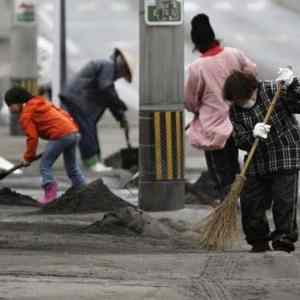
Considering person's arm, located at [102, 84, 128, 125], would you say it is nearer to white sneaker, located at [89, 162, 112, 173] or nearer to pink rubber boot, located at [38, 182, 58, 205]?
→ white sneaker, located at [89, 162, 112, 173]

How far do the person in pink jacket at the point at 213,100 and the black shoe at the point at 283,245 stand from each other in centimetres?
231

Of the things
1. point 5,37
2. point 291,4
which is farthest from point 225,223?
point 291,4

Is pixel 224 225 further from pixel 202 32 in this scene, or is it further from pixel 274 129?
pixel 202 32

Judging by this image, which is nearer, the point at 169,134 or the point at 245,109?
the point at 245,109

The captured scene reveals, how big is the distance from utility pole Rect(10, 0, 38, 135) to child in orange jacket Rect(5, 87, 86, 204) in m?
9.58

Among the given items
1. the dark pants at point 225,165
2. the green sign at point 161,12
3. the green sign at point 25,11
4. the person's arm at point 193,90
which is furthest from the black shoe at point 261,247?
the green sign at point 25,11

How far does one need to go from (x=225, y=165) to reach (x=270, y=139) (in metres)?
2.58

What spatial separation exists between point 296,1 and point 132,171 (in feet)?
55.6

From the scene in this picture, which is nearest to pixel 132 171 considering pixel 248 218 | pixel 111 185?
pixel 111 185

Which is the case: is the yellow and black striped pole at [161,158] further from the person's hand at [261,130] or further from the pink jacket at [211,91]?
the person's hand at [261,130]

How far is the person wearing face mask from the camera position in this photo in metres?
10.2

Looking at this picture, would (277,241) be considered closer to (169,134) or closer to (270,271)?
(270,271)

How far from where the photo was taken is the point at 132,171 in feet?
56.3

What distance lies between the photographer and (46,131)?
1413cm
